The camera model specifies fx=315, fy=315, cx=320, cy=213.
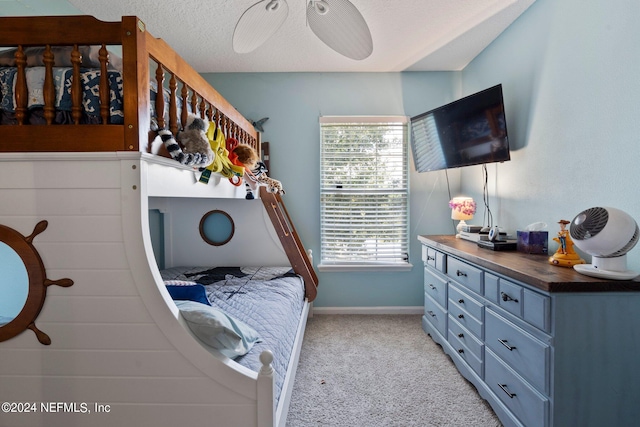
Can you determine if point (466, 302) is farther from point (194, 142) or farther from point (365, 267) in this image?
point (194, 142)

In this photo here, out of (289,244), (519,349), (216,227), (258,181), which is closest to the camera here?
(519,349)

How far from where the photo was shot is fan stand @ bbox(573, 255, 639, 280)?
4.13 ft

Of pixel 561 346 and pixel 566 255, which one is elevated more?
pixel 566 255

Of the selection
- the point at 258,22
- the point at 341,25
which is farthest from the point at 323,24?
the point at 258,22

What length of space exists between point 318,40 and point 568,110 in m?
1.80

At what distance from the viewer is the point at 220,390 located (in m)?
1.00

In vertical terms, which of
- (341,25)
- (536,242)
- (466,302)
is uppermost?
(341,25)

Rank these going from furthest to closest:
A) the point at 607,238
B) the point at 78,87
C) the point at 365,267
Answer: the point at 365,267
the point at 607,238
the point at 78,87

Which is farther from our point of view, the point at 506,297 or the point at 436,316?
the point at 436,316

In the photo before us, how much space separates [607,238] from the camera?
1.24 metres

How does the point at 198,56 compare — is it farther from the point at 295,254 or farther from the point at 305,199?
the point at 295,254

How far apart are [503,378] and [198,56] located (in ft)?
10.9

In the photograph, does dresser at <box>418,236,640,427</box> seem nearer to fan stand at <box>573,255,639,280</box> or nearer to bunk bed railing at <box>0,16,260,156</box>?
fan stand at <box>573,255,639,280</box>

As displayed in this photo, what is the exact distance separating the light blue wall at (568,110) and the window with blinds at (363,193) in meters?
0.91
